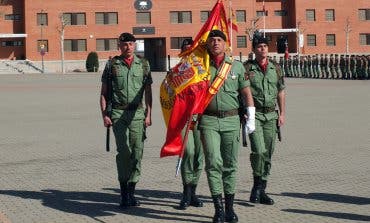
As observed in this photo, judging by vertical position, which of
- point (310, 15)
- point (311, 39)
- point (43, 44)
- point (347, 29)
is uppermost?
point (310, 15)

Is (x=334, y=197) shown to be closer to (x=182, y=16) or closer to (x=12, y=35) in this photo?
(x=12, y=35)

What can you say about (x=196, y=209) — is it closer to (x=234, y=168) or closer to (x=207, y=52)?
(x=234, y=168)

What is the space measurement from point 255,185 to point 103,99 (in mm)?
1970

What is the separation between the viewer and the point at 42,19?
89.7 m

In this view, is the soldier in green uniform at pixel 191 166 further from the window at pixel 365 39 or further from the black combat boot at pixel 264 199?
the window at pixel 365 39

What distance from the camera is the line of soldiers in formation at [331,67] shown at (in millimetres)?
46844

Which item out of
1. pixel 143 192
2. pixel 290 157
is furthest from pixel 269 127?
pixel 290 157

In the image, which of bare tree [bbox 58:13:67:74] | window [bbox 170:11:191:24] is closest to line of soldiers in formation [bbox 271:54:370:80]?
window [bbox 170:11:191:24]

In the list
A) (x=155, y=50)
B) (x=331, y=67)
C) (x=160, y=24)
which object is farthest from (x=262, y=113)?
(x=155, y=50)

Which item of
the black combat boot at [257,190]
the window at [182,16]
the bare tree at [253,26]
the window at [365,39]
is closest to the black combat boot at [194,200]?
the black combat boot at [257,190]

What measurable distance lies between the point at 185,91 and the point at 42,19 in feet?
276

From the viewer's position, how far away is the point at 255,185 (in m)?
8.80

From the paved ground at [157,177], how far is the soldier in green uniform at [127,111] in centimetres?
37

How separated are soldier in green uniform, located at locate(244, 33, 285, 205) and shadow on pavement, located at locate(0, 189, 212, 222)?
1.04m
